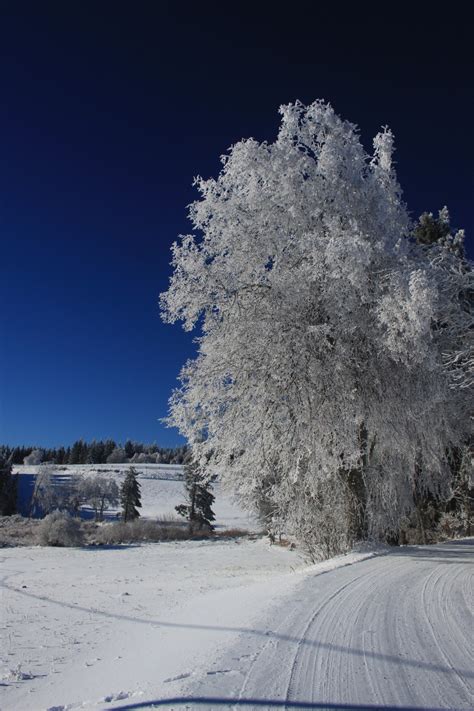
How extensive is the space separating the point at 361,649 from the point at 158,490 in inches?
3961

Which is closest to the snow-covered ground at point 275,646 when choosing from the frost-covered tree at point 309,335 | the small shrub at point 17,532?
the frost-covered tree at point 309,335

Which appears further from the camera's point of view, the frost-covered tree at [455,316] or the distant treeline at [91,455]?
the distant treeline at [91,455]

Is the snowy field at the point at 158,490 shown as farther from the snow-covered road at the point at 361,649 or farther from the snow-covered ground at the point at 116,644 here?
the snow-covered road at the point at 361,649

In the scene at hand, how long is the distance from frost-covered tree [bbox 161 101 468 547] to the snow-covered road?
11.7 feet

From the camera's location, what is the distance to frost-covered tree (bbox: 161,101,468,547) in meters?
10.0

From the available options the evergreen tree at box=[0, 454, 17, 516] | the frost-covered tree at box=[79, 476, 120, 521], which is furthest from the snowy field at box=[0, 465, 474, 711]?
the frost-covered tree at box=[79, 476, 120, 521]

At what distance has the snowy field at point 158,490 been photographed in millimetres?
77719

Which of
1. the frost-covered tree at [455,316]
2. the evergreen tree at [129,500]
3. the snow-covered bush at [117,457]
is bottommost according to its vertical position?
the evergreen tree at [129,500]

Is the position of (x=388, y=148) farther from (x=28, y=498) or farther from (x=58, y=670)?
(x=28, y=498)

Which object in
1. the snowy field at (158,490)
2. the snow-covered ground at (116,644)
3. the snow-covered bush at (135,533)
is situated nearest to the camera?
the snow-covered ground at (116,644)

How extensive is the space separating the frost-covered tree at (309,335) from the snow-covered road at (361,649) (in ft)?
11.7

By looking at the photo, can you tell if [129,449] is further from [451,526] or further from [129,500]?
[451,526]

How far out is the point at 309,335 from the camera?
10.0m

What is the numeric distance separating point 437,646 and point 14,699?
11.6 feet
